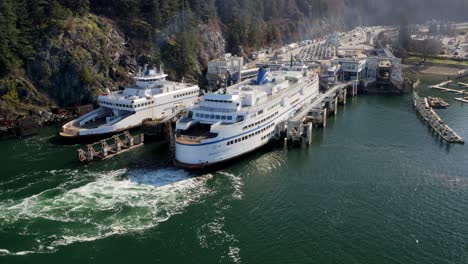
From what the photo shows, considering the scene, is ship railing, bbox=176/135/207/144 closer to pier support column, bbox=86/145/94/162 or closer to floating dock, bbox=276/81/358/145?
pier support column, bbox=86/145/94/162

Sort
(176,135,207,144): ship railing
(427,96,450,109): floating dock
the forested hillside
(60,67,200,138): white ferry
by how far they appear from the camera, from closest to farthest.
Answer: (176,135,207,144): ship railing < (60,67,200,138): white ferry < the forested hillside < (427,96,450,109): floating dock

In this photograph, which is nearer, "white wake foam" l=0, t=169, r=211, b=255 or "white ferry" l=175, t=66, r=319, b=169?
"white wake foam" l=0, t=169, r=211, b=255

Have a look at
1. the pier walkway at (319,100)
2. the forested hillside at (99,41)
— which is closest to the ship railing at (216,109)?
the pier walkway at (319,100)

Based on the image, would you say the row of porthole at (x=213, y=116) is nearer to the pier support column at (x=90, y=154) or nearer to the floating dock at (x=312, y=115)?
the floating dock at (x=312, y=115)

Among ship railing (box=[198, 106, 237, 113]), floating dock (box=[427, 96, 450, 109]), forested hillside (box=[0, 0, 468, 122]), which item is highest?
forested hillside (box=[0, 0, 468, 122])

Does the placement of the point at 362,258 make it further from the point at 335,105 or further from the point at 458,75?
the point at 458,75

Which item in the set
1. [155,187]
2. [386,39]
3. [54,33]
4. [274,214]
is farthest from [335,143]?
[386,39]

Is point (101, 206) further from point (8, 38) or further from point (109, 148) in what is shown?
point (8, 38)

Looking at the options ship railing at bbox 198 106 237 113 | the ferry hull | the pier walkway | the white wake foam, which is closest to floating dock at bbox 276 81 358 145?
the pier walkway
